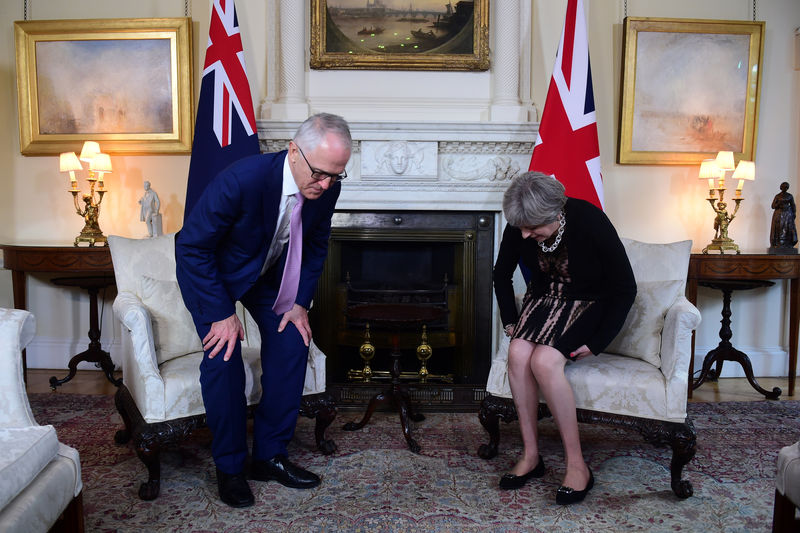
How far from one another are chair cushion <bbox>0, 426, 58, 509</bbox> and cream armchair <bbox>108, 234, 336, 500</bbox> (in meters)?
0.62

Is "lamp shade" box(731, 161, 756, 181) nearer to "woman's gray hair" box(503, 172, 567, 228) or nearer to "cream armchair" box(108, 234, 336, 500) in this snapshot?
"woman's gray hair" box(503, 172, 567, 228)

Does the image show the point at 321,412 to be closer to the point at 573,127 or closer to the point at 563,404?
the point at 563,404

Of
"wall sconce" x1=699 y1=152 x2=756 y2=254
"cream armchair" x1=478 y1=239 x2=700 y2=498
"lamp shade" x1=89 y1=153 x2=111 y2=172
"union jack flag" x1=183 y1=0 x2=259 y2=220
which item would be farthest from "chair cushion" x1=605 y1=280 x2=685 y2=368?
"lamp shade" x1=89 y1=153 x2=111 y2=172

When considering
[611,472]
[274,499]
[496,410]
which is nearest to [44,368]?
[274,499]

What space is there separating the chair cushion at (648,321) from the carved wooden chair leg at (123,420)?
6.81ft

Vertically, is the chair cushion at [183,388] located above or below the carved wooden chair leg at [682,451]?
above

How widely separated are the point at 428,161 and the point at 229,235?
1.72m

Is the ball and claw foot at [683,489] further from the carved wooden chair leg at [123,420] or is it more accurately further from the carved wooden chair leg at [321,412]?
the carved wooden chair leg at [123,420]

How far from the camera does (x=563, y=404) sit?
2145 mm

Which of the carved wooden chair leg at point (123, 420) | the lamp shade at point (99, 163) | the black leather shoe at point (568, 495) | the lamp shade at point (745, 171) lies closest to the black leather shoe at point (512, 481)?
the black leather shoe at point (568, 495)

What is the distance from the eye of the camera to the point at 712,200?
361 cm

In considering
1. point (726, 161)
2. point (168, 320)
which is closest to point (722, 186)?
point (726, 161)

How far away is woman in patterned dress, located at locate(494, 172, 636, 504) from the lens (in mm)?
2100

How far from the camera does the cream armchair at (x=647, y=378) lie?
7.07 ft
